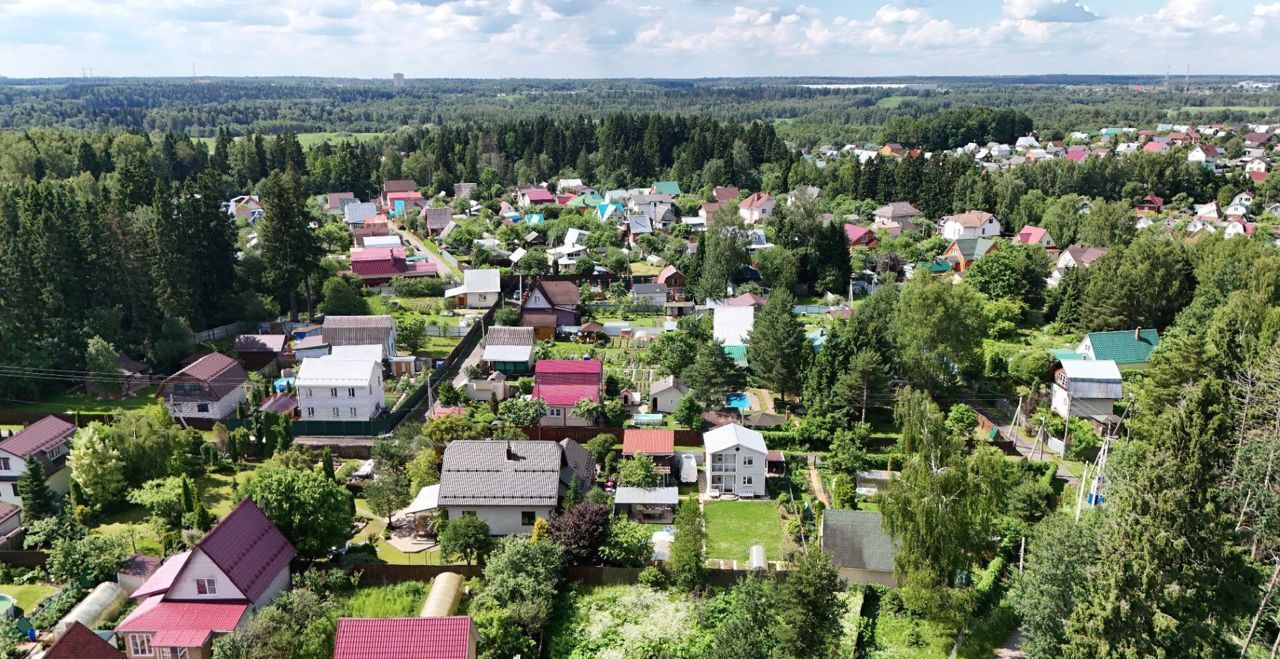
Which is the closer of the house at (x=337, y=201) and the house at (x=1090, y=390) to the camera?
the house at (x=1090, y=390)

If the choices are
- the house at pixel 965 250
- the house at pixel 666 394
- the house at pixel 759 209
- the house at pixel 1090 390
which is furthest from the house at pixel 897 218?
the house at pixel 666 394

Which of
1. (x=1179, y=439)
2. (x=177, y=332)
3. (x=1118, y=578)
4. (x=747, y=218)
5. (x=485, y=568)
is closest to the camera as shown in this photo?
(x=1118, y=578)

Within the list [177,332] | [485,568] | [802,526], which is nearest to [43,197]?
[177,332]

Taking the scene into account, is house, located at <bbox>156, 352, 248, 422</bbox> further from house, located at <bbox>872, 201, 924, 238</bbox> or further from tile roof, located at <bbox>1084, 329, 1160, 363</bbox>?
house, located at <bbox>872, 201, 924, 238</bbox>

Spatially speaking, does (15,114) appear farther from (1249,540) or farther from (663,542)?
(1249,540)

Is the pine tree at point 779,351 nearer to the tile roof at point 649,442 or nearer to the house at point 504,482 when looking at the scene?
the tile roof at point 649,442

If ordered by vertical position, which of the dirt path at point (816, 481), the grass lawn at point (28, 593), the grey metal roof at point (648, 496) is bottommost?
the dirt path at point (816, 481)
